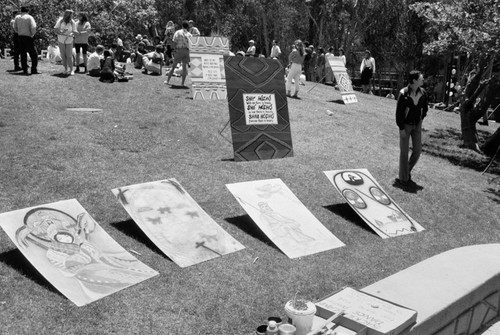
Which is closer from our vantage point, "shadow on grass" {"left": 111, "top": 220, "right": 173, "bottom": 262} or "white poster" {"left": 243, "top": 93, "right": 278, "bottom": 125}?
"shadow on grass" {"left": 111, "top": 220, "right": 173, "bottom": 262}

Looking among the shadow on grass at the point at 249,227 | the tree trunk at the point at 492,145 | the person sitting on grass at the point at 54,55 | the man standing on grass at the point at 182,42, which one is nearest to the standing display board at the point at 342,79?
the tree trunk at the point at 492,145

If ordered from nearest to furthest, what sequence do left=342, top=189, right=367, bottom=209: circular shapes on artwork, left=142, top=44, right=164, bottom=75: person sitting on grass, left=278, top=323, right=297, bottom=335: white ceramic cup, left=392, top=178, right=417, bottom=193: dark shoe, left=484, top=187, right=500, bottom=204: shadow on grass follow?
left=278, top=323, right=297, bottom=335: white ceramic cup
left=342, top=189, right=367, bottom=209: circular shapes on artwork
left=392, top=178, right=417, bottom=193: dark shoe
left=484, top=187, right=500, bottom=204: shadow on grass
left=142, top=44, right=164, bottom=75: person sitting on grass

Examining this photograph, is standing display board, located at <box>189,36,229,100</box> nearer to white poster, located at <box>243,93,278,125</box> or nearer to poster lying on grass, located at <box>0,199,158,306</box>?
white poster, located at <box>243,93,278,125</box>

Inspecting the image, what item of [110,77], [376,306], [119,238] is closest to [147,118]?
[110,77]

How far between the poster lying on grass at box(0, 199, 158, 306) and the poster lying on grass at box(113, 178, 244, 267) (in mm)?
498

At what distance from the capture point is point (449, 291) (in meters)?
4.85

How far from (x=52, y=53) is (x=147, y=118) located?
31.1ft

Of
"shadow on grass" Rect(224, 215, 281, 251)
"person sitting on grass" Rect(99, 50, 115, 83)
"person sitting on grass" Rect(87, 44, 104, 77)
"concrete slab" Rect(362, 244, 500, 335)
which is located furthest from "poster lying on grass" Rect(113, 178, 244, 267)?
"person sitting on grass" Rect(87, 44, 104, 77)

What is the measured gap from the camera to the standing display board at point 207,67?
1401 cm

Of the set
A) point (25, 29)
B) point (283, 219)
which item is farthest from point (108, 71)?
point (283, 219)

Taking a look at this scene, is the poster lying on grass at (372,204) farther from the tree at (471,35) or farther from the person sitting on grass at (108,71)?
the person sitting on grass at (108,71)

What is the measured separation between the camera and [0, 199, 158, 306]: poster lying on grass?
16.5ft

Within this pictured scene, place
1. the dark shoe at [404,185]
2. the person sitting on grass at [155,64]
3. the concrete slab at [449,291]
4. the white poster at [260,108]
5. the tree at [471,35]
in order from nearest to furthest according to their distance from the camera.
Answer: the concrete slab at [449,291]
the white poster at [260,108]
the dark shoe at [404,185]
the tree at [471,35]
the person sitting on grass at [155,64]

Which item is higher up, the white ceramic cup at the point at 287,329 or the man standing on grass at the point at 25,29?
the man standing on grass at the point at 25,29
